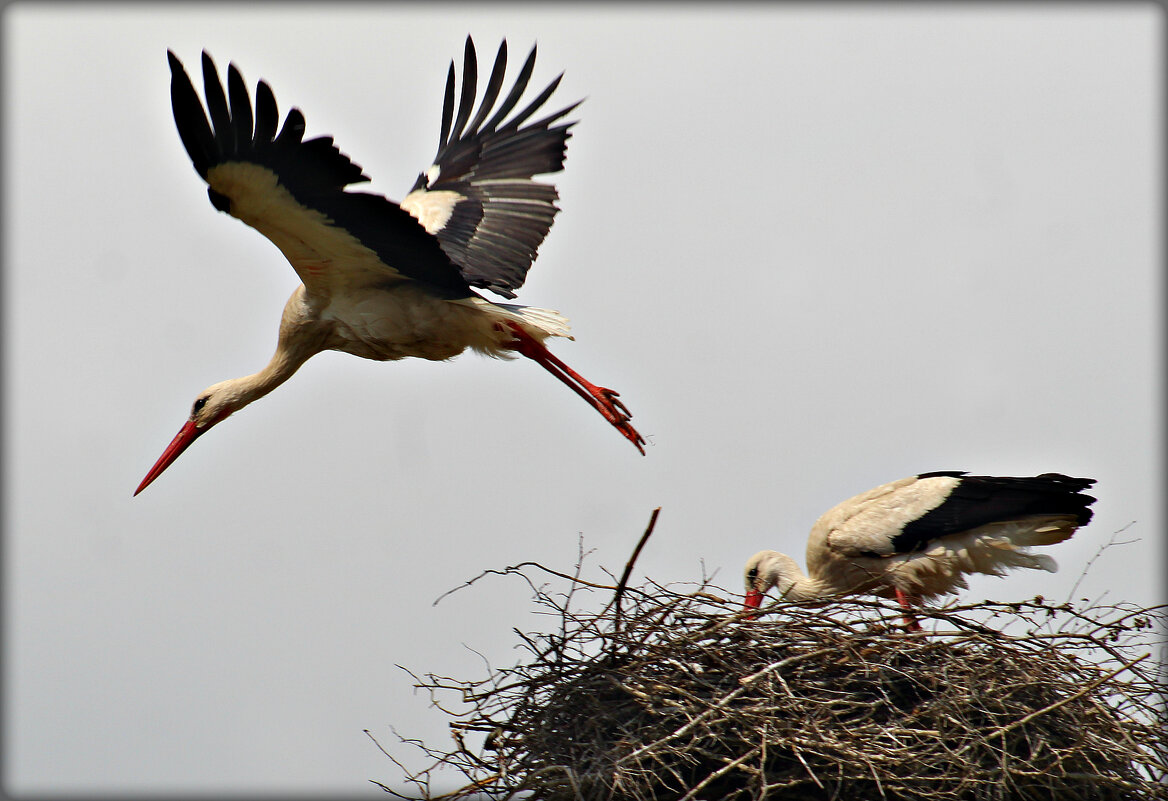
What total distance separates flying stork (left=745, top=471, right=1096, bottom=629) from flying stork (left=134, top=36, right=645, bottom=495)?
3.80 feet

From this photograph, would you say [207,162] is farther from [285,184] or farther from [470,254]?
[470,254]

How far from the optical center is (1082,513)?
564 cm

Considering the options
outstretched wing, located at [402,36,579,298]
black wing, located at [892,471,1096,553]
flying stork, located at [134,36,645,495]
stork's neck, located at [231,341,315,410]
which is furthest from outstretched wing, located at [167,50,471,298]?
black wing, located at [892,471,1096,553]

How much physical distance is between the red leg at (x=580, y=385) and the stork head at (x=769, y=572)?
3.65 feet

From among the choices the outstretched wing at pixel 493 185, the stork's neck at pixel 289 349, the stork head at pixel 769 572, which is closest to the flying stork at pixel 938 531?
the stork head at pixel 769 572

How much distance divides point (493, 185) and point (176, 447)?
6.88 ft

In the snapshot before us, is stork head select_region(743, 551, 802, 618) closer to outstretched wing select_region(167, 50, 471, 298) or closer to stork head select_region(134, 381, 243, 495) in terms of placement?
outstretched wing select_region(167, 50, 471, 298)

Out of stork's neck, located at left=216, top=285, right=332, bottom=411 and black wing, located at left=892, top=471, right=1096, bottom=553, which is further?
stork's neck, located at left=216, top=285, right=332, bottom=411

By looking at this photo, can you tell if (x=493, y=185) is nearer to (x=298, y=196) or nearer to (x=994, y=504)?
(x=298, y=196)

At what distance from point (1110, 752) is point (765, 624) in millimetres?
1270

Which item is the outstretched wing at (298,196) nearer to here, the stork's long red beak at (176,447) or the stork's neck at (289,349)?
the stork's neck at (289,349)

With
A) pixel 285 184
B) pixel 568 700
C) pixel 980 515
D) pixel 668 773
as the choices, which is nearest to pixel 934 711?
pixel 668 773

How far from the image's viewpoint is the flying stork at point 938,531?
18.6 ft

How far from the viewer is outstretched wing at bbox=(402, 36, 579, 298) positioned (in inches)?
247
